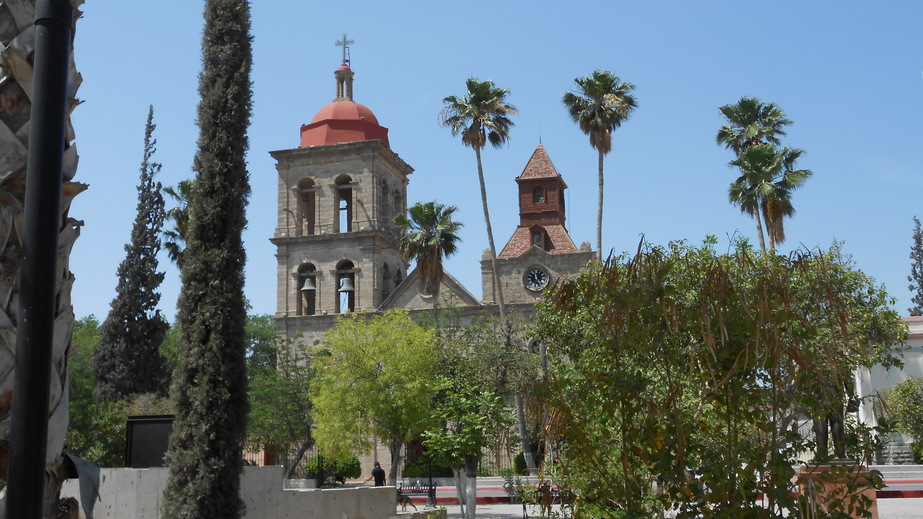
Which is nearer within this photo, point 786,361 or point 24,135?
point 24,135

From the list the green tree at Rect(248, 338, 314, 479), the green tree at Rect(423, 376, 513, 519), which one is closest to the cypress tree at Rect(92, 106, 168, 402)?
the green tree at Rect(248, 338, 314, 479)

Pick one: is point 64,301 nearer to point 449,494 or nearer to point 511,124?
point 449,494

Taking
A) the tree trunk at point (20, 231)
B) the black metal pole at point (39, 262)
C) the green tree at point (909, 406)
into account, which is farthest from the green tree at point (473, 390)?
the black metal pole at point (39, 262)

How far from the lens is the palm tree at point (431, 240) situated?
4775 cm

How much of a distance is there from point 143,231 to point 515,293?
20.5 m

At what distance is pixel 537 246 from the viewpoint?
52.9 metres

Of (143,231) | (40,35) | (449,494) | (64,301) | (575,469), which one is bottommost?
(449,494)

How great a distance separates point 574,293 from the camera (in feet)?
27.6

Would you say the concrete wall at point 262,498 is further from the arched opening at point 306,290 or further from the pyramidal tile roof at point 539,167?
the pyramidal tile roof at point 539,167

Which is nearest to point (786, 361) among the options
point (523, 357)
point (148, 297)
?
point (523, 357)

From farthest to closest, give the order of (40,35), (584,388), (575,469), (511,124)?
(511,124) → (575,469) → (584,388) → (40,35)

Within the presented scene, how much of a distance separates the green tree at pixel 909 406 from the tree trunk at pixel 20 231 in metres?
38.0

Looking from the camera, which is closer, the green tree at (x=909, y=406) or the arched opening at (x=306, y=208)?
the green tree at (x=909, y=406)

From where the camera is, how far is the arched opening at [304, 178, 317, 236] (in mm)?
51156
